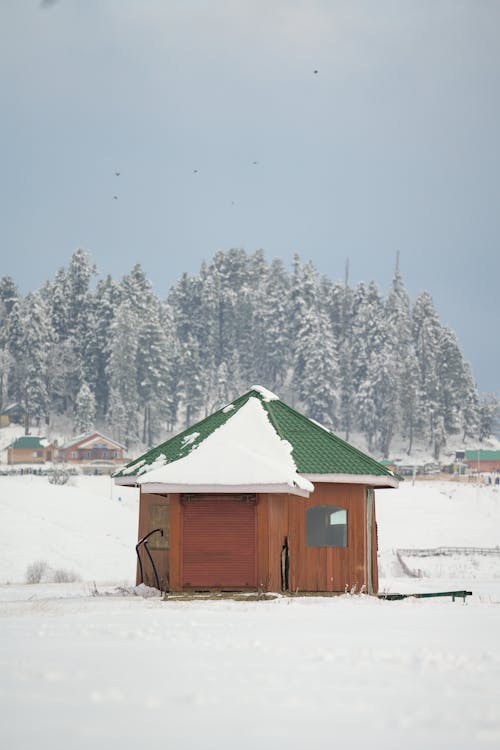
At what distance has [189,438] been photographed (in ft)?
81.8

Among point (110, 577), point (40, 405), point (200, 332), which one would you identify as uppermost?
point (200, 332)

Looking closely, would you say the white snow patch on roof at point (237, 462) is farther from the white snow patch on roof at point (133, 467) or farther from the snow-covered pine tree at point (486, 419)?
the snow-covered pine tree at point (486, 419)

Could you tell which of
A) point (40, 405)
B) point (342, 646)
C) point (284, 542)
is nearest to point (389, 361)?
point (40, 405)

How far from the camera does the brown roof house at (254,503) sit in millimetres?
21422

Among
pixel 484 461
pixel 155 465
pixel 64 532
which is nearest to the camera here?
pixel 155 465

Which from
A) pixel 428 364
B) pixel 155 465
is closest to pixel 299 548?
pixel 155 465

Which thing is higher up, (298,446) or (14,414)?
(14,414)

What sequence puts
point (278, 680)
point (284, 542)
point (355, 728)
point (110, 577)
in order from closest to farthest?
point (355, 728) < point (278, 680) < point (284, 542) < point (110, 577)

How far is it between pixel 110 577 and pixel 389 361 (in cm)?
→ 10234

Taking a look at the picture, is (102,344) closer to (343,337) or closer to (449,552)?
(343,337)

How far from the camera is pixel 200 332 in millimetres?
157625

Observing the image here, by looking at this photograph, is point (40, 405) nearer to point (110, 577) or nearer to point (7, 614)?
point (110, 577)

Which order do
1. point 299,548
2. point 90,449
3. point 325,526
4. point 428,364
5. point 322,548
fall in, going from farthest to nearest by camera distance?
point 428,364
point 90,449
point 325,526
point 322,548
point 299,548

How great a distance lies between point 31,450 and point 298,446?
95.9 metres
